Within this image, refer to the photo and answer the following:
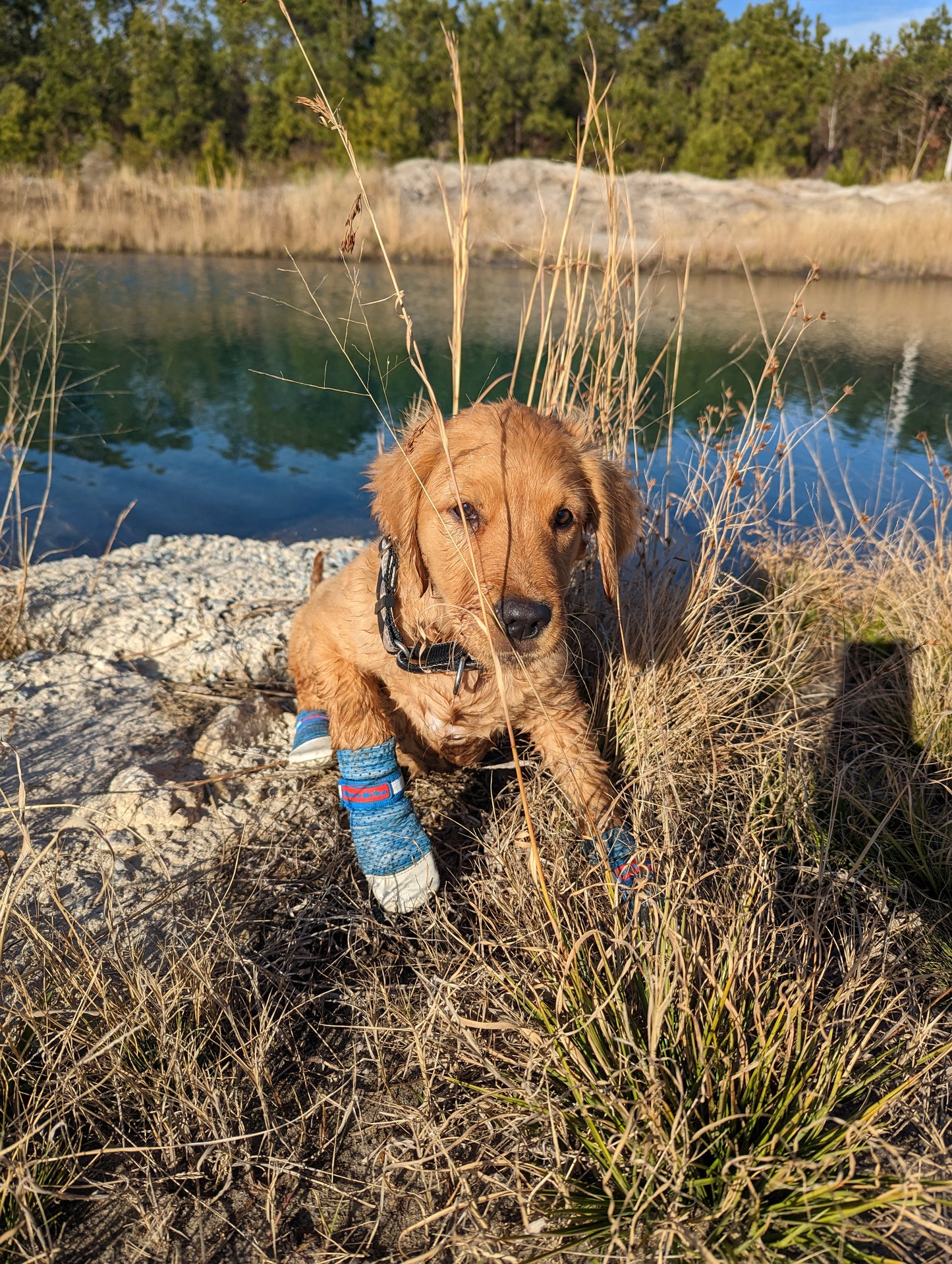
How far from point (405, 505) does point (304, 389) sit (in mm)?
8248

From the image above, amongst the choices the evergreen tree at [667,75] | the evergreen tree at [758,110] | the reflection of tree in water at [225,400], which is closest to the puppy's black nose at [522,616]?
the reflection of tree in water at [225,400]

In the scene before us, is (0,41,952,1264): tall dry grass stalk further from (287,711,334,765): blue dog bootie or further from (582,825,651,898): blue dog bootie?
(287,711,334,765): blue dog bootie

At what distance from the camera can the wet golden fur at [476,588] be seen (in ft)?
7.50

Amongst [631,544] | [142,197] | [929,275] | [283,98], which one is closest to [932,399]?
[631,544]

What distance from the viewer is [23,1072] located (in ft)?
5.63

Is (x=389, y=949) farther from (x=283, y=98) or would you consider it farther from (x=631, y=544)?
(x=283, y=98)

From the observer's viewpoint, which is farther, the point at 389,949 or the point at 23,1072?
the point at 389,949

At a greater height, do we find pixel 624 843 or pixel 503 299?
pixel 503 299

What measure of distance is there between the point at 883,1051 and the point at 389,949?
1.27 metres

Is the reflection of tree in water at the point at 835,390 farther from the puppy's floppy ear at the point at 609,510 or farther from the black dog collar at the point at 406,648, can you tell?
the black dog collar at the point at 406,648

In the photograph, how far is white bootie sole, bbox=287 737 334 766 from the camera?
2871mm

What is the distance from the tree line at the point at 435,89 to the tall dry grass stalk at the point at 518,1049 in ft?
88.4

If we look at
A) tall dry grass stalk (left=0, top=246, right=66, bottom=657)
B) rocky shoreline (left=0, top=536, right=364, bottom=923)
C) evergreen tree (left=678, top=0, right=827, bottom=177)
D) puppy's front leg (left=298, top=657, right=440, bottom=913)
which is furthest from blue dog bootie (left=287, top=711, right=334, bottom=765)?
evergreen tree (left=678, top=0, right=827, bottom=177)

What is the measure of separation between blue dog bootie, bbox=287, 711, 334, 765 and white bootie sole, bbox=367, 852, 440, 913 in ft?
2.03
